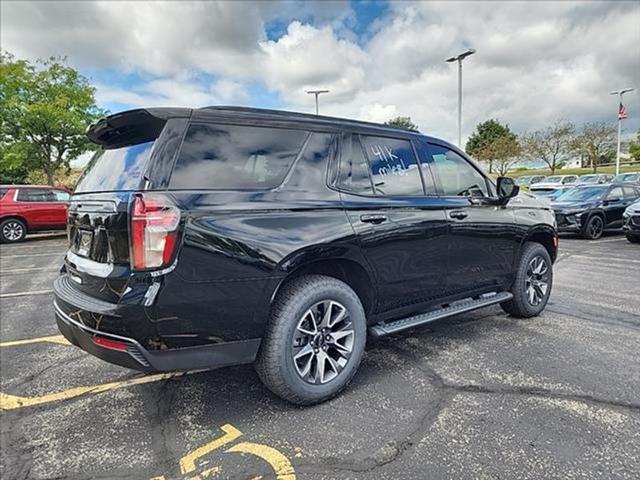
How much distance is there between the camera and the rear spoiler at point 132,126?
2445 mm

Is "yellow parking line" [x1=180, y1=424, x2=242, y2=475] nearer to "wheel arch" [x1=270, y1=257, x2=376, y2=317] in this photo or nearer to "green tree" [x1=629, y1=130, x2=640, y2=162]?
"wheel arch" [x1=270, y1=257, x2=376, y2=317]

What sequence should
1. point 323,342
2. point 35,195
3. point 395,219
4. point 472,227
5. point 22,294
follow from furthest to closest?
point 35,195, point 22,294, point 472,227, point 395,219, point 323,342

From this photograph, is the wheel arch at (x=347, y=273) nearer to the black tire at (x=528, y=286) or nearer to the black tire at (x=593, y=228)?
the black tire at (x=528, y=286)

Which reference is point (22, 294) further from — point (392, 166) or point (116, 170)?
point (392, 166)

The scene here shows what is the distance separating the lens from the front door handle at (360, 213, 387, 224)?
299 cm

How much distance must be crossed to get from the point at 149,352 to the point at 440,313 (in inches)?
88.4

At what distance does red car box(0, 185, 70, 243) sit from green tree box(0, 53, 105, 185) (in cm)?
720

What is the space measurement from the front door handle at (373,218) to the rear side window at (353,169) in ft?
0.56

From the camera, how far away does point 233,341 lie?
245 centimetres

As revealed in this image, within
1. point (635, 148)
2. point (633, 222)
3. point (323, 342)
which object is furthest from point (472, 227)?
point (635, 148)

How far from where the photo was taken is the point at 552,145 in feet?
137

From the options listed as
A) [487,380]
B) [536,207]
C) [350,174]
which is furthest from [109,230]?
[536,207]

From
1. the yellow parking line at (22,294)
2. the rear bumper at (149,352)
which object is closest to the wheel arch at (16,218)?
the yellow parking line at (22,294)

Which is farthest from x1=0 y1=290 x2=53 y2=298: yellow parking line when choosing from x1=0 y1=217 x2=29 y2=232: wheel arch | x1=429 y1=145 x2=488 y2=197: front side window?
x1=0 y1=217 x2=29 y2=232: wheel arch
